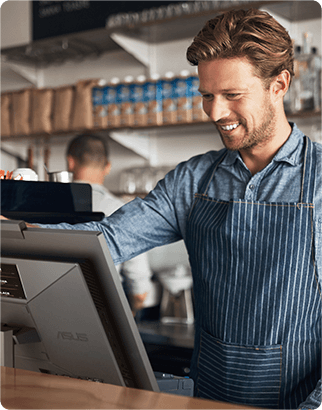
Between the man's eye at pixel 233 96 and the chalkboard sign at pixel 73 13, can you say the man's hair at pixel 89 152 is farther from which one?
the man's eye at pixel 233 96

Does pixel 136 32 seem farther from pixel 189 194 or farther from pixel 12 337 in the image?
pixel 12 337

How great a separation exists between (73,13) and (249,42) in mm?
2253

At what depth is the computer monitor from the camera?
0.73m

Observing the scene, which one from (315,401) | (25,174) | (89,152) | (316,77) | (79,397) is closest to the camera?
(79,397)

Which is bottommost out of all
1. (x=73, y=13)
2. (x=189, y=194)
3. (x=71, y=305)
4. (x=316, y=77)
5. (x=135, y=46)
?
(x=71, y=305)

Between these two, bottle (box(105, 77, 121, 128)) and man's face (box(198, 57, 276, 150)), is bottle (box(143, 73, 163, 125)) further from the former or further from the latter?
man's face (box(198, 57, 276, 150))

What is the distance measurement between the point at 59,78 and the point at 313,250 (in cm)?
285

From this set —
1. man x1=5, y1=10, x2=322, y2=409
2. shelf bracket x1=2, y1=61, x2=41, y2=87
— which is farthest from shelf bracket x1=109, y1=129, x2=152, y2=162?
man x1=5, y1=10, x2=322, y2=409

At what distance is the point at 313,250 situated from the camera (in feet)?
3.63

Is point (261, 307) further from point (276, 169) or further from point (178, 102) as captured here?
point (178, 102)

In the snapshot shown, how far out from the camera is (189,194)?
135 centimetres

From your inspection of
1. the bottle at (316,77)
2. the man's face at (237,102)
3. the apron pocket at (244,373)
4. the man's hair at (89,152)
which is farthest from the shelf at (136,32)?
the apron pocket at (244,373)

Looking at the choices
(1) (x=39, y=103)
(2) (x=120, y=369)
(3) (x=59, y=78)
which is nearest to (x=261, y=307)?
(2) (x=120, y=369)

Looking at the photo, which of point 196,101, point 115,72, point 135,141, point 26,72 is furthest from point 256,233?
point 26,72
